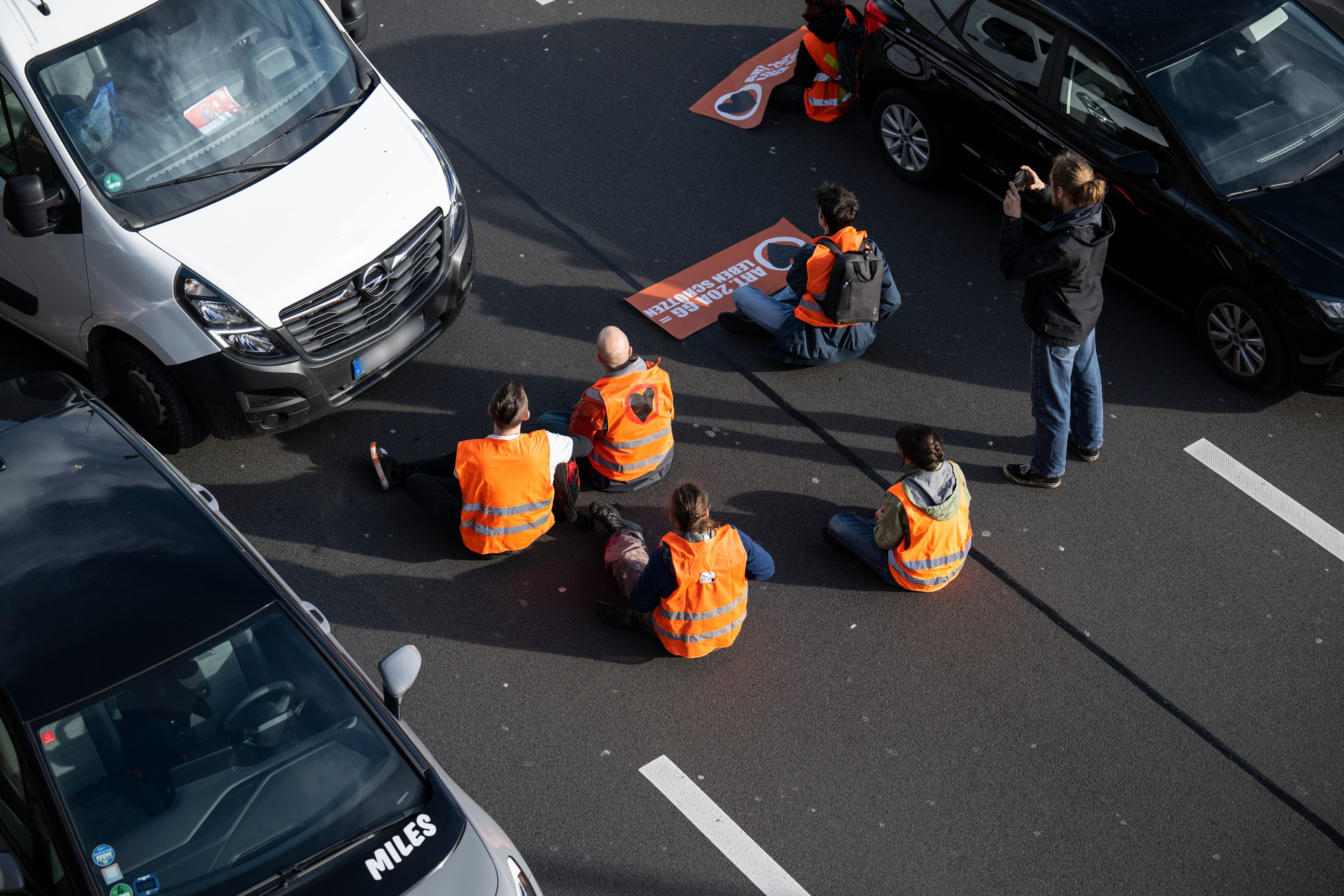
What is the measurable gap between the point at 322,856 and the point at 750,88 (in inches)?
291

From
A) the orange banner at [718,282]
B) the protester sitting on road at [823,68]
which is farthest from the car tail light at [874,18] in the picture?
the orange banner at [718,282]

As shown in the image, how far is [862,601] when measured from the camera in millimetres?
6094

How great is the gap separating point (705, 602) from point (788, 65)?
590 centimetres

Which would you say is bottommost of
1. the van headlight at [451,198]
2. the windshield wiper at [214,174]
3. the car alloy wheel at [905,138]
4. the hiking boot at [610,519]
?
the hiking boot at [610,519]

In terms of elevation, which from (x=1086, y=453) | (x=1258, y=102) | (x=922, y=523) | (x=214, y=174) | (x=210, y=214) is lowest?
(x=1086, y=453)

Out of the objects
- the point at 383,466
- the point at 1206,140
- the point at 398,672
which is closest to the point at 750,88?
the point at 1206,140

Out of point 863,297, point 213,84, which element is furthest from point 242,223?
point 863,297

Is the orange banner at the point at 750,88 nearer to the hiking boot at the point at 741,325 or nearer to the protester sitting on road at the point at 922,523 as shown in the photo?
the hiking boot at the point at 741,325

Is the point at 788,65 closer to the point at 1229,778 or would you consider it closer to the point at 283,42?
the point at 283,42

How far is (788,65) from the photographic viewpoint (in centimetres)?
963

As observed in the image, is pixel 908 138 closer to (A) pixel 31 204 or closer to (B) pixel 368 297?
(B) pixel 368 297

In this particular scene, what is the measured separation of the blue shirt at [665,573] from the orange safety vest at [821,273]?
1913mm

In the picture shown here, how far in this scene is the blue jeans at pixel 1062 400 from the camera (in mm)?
6215

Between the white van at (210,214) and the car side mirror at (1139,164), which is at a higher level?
the white van at (210,214)
